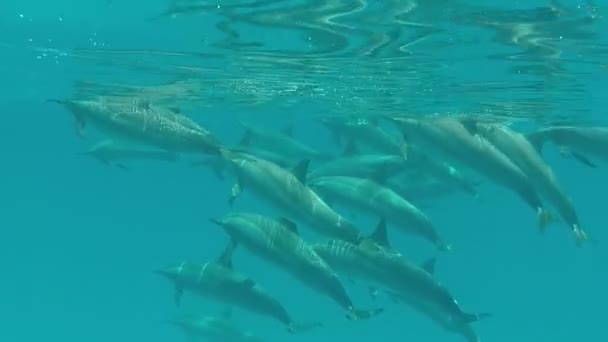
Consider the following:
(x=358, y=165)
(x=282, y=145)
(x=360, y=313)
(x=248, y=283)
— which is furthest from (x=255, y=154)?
(x=360, y=313)

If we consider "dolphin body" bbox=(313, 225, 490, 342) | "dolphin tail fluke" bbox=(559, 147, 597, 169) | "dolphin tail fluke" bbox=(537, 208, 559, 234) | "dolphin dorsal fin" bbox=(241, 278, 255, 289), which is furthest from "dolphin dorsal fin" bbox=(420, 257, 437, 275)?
"dolphin tail fluke" bbox=(559, 147, 597, 169)

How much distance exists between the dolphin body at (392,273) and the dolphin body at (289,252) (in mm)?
454

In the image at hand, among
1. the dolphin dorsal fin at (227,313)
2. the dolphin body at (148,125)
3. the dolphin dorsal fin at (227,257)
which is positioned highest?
Result: the dolphin body at (148,125)

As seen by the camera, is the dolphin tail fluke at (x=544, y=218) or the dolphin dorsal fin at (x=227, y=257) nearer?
the dolphin tail fluke at (x=544, y=218)

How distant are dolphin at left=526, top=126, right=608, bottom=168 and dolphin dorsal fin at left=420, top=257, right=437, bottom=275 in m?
2.20

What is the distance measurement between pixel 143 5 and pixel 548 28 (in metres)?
6.29

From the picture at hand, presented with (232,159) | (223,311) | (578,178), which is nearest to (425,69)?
(223,311)

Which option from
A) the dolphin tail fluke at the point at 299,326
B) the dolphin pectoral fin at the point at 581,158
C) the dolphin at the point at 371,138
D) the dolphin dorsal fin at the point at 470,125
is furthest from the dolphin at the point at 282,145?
the dolphin pectoral fin at the point at 581,158

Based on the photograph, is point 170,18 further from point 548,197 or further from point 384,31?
point 548,197

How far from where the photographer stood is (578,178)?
60875mm

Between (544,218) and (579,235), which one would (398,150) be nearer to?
(544,218)

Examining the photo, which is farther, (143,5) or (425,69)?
A: (425,69)

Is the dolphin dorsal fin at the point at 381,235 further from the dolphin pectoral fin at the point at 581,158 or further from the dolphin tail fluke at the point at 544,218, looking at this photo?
the dolphin pectoral fin at the point at 581,158

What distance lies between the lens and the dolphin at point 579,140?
1130 centimetres
